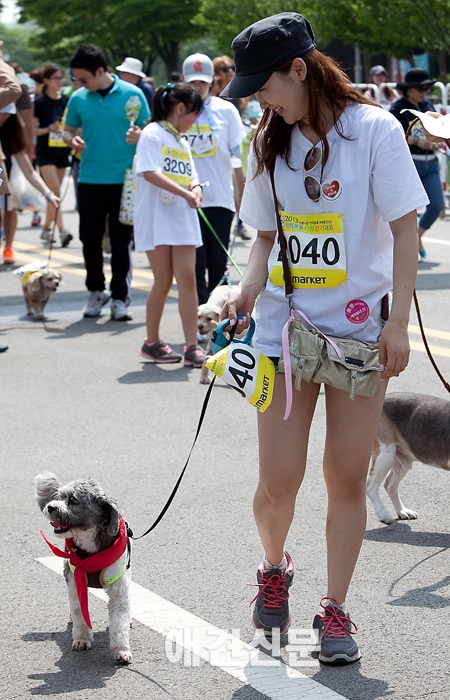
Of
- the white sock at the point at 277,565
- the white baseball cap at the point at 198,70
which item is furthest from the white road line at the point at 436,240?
the white sock at the point at 277,565

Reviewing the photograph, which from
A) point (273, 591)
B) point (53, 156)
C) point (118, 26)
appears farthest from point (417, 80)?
point (118, 26)

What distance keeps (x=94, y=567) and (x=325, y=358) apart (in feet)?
3.52

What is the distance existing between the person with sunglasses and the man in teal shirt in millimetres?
5876

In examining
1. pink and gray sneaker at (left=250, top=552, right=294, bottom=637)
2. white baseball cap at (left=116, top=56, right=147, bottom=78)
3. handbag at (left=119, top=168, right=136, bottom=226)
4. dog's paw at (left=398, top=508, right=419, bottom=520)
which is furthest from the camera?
white baseball cap at (left=116, top=56, right=147, bottom=78)

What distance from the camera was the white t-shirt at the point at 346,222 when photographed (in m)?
3.12

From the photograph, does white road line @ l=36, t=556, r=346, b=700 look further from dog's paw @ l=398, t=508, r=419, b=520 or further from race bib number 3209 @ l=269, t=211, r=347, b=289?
dog's paw @ l=398, t=508, r=419, b=520

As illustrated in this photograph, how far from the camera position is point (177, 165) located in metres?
7.74

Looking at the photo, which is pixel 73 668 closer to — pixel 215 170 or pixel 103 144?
pixel 215 170

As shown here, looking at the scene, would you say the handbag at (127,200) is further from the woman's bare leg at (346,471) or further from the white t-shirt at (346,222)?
the woman's bare leg at (346,471)

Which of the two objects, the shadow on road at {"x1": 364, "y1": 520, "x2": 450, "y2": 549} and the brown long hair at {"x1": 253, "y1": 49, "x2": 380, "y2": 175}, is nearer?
the brown long hair at {"x1": 253, "y1": 49, "x2": 380, "y2": 175}

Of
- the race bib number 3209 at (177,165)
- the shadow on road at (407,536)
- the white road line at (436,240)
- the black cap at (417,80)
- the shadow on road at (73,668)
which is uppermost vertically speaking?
the black cap at (417,80)

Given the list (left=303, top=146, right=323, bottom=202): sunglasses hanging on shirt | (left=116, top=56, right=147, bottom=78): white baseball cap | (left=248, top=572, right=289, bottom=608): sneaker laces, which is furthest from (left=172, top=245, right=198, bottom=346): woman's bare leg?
(left=116, top=56, right=147, bottom=78): white baseball cap

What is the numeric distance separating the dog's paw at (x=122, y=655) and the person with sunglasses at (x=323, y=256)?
468mm

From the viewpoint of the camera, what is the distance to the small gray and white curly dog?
11.2 ft
